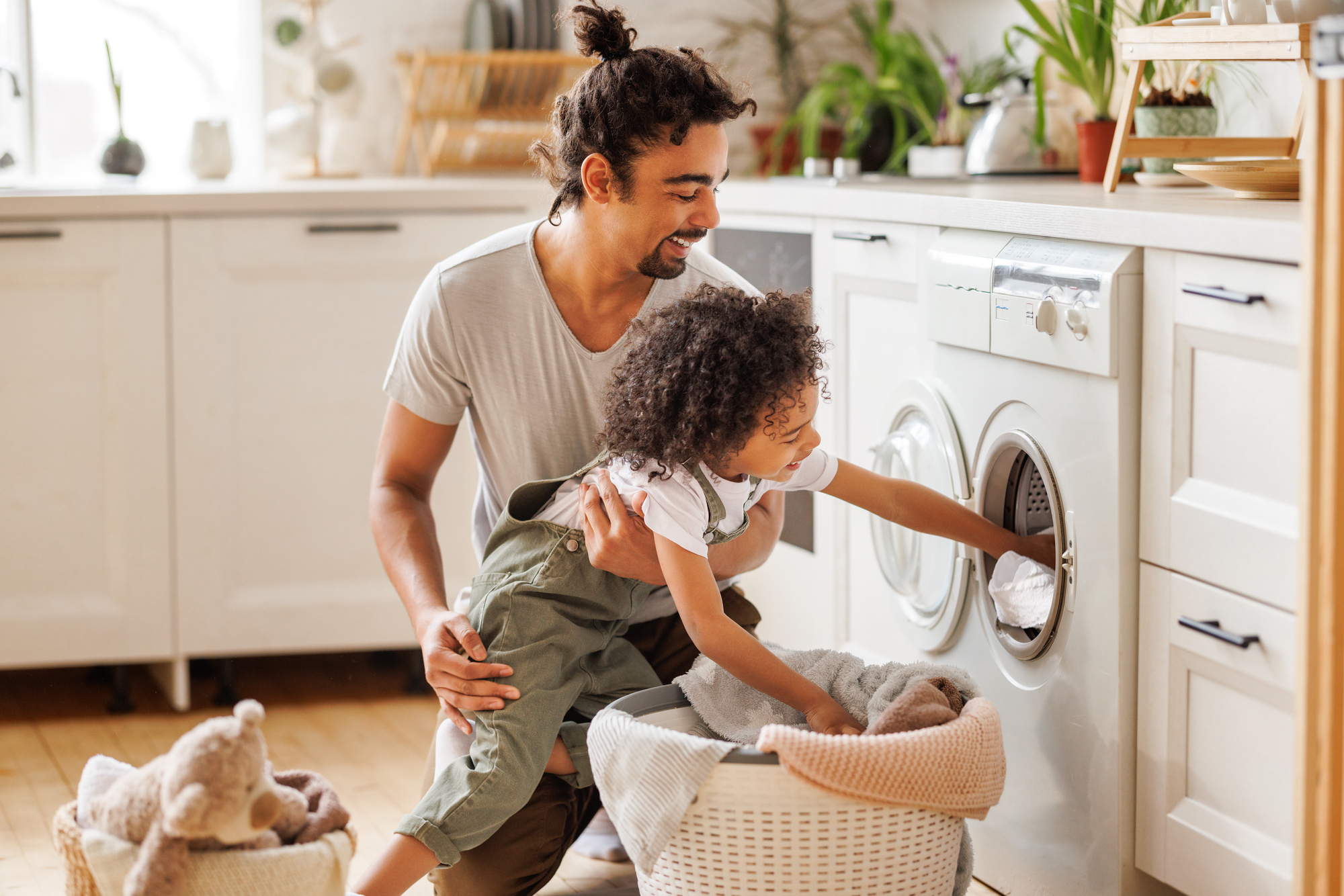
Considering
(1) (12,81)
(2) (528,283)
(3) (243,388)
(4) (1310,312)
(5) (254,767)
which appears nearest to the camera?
(4) (1310,312)

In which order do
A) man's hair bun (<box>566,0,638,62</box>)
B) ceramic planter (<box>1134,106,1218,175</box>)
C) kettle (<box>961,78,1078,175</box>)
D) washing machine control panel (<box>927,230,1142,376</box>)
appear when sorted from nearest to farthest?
washing machine control panel (<box>927,230,1142,376</box>), man's hair bun (<box>566,0,638,62</box>), ceramic planter (<box>1134,106,1218,175</box>), kettle (<box>961,78,1078,175</box>)

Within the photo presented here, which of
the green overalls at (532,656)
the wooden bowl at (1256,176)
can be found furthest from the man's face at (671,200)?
the wooden bowl at (1256,176)

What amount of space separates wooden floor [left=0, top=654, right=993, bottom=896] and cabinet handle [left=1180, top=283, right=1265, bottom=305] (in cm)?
87

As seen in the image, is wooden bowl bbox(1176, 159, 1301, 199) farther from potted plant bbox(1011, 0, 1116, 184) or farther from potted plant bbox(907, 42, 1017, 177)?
potted plant bbox(907, 42, 1017, 177)

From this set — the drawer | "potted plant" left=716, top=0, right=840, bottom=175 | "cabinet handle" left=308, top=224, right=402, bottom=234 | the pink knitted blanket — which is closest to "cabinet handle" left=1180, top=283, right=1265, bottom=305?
the pink knitted blanket

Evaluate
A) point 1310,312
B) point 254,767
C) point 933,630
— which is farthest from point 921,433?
point 254,767

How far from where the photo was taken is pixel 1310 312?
42.6 inches

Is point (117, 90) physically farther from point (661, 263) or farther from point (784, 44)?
point (661, 263)

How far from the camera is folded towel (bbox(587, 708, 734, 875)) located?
1.35 metres

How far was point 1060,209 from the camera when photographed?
1.63 metres

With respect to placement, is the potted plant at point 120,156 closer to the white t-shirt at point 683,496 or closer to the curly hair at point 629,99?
the curly hair at point 629,99

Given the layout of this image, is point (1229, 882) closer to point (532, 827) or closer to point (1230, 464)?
point (1230, 464)

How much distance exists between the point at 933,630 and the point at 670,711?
49cm

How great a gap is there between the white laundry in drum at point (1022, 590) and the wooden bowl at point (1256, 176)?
51cm
